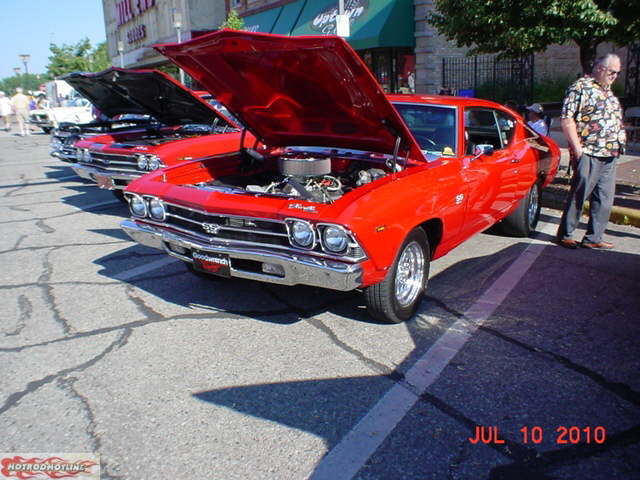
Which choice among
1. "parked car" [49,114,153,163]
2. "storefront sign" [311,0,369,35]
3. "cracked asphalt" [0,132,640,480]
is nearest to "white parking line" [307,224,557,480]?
"cracked asphalt" [0,132,640,480]

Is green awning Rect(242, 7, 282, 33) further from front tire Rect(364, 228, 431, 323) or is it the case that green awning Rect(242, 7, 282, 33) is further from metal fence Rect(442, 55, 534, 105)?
front tire Rect(364, 228, 431, 323)

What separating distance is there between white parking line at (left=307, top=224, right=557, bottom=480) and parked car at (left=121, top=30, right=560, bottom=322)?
0.43 metres

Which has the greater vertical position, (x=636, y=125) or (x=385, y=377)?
(x=636, y=125)

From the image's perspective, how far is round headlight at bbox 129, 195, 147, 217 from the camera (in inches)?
170

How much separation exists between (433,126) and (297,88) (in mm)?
1354

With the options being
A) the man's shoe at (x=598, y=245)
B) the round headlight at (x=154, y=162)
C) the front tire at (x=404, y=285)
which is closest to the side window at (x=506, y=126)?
the man's shoe at (x=598, y=245)

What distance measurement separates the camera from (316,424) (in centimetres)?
288

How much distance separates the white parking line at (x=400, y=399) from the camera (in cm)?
258

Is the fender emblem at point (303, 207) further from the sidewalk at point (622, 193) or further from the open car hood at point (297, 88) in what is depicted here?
the sidewalk at point (622, 193)

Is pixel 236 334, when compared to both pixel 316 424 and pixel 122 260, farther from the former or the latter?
pixel 122 260

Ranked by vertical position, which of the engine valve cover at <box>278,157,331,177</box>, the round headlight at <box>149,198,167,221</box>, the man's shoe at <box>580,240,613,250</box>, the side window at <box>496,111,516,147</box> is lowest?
the man's shoe at <box>580,240,613,250</box>

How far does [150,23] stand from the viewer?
37.6 meters

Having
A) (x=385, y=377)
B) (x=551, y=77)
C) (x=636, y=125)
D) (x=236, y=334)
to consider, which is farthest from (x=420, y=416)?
(x=551, y=77)

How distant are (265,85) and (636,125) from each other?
1068 cm
